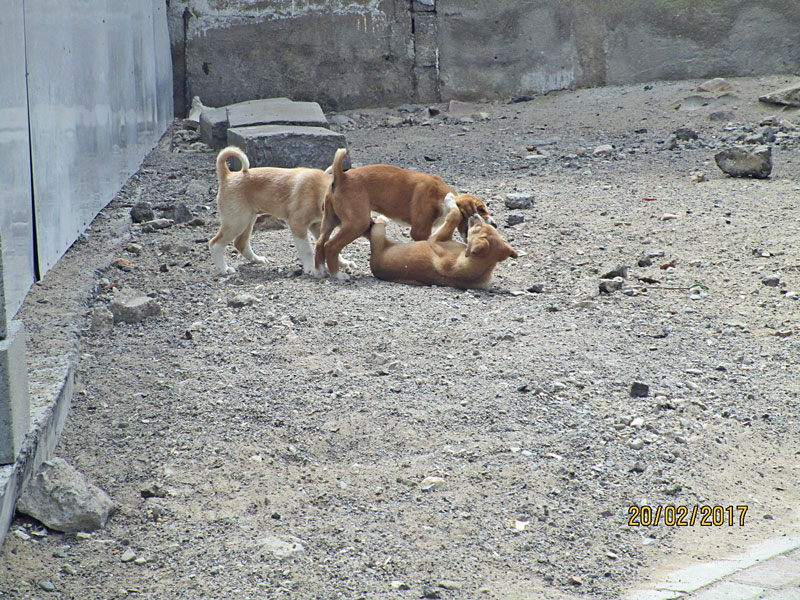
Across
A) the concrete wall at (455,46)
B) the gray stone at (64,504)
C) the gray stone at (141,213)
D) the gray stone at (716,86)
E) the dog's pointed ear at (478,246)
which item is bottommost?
the gray stone at (64,504)

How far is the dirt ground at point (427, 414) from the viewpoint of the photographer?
9.06 feet

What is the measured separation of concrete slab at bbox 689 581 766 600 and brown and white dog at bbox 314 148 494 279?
3.37 metres

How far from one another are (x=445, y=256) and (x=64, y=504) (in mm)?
3091

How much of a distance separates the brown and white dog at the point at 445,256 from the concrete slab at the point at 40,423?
7.46 feet

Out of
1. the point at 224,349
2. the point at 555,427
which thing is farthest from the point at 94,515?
the point at 555,427

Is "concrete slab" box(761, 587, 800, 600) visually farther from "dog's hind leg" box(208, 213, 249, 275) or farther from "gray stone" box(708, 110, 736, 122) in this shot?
"gray stone" box(708, 110, 736, 122)

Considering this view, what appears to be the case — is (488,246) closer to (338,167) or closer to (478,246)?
(478,246)

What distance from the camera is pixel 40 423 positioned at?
3088mm

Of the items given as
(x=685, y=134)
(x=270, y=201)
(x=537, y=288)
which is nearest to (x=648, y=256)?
(x=537, y=288)

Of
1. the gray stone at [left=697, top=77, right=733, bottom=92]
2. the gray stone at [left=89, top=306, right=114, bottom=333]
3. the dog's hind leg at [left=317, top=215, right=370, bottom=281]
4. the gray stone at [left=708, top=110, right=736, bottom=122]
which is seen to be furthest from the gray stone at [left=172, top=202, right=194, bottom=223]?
the gray stone at [left=697, top=77, right=733, bottom=92]

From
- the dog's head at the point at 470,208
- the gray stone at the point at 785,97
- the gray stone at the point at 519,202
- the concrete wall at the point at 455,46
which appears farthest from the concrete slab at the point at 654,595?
the concrete wall at the point at 455,46

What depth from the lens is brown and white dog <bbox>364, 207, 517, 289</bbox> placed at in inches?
208

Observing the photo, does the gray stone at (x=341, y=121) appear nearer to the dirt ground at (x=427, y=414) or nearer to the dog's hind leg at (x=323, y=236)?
the dirt ground at (x=427, y=414)
